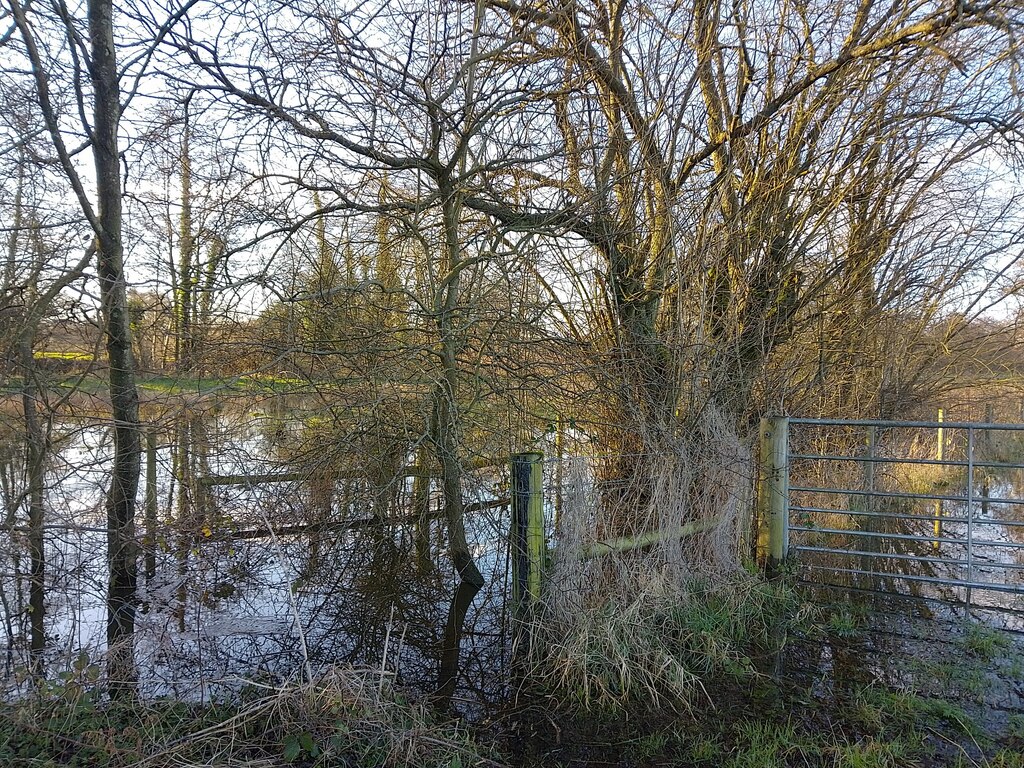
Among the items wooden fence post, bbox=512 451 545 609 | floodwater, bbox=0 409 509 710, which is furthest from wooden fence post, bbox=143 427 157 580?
wooden fence post, bbox=512 451 545 609

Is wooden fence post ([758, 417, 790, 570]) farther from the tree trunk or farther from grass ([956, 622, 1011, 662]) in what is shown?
the tree trunk

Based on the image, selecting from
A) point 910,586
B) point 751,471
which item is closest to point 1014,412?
point 910,586

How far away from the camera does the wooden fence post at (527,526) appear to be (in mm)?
4492

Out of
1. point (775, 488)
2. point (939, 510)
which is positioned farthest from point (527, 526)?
point (939, 510)

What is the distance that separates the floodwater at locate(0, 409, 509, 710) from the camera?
14.5 ft

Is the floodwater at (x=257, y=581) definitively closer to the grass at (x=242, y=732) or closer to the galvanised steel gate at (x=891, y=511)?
the grass at (x=242, y=732)

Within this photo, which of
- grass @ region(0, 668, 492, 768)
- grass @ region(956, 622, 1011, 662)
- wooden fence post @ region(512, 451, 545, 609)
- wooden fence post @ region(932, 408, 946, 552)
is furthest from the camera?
wooden fence post @ region(932, 408, 946, 552)

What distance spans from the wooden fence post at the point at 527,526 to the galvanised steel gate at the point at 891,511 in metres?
2.57

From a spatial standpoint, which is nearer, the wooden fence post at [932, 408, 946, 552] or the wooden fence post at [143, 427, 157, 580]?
the wooden fence post at [143, 427, 157, 580]

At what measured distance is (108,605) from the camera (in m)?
5.25

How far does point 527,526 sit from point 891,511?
25.7 feet

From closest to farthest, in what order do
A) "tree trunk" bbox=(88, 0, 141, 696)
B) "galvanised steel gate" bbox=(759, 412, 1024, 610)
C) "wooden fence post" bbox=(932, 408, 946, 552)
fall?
"tree trunk" bbox=(88, 0, 141, 696) → "galvanised steel gate" bbox=(759, 412, 1024, 610) → "wooden fence post" bbox=(932, 408, 946, 552)

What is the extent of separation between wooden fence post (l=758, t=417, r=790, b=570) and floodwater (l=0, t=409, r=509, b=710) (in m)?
2.53

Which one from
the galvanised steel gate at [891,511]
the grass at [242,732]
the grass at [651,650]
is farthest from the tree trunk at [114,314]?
the galvanised steel gate at [891,511]
